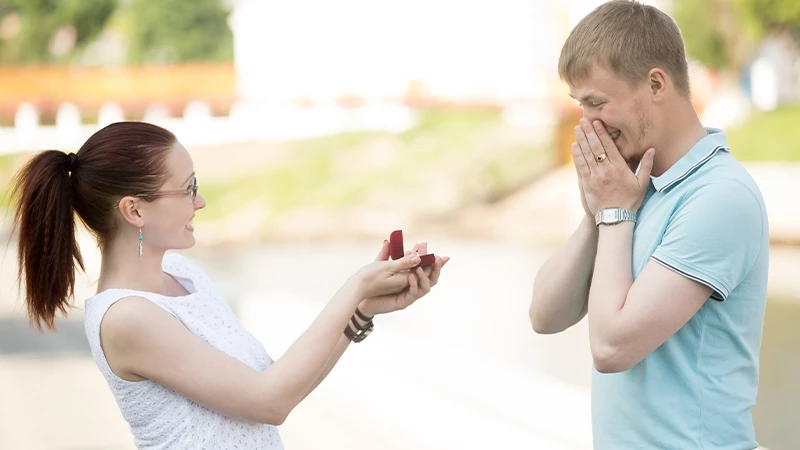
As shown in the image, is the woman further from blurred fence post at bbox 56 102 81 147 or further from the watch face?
blurred fence post at bbox 56 102 81 147

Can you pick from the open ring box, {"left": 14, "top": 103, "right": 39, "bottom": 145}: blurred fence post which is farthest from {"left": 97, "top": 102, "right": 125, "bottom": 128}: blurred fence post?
the open ring box

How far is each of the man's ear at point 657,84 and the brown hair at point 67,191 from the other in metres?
1.01

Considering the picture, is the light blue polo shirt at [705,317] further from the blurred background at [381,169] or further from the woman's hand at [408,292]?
the blurred background at [381,169]

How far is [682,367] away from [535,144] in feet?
74.0

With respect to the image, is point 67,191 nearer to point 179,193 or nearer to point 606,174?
point 179,193

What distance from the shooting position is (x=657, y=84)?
1892mm

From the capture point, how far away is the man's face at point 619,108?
1894 millimetres

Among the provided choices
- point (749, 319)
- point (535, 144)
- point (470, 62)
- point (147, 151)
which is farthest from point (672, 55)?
point (470, 62)

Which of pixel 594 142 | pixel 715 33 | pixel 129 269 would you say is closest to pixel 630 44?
pixel 594 142

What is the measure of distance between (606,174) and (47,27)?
3487 centimetres

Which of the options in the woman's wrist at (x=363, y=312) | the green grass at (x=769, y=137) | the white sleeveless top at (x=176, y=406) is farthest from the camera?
the green grass at (x=769, y=137)

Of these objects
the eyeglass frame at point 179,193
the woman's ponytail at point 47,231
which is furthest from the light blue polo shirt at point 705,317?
the woman's ponytail at point 47,231

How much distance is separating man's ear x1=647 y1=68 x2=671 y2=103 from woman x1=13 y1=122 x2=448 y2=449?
62 centimetres

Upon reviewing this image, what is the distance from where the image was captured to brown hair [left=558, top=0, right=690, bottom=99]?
1.87 meters
